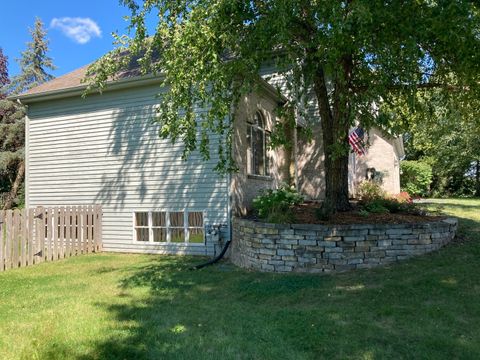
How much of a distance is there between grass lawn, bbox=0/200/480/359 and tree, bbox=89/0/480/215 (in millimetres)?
2291

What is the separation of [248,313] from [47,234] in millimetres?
A: 6454

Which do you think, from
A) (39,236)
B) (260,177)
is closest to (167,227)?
(260,177)

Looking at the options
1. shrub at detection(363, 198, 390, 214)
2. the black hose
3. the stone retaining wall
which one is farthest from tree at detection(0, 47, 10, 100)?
shrub at detection(363, 198, 390, 214)

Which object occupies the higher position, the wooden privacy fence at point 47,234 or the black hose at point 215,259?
the wooden privacy fence at point 47,234

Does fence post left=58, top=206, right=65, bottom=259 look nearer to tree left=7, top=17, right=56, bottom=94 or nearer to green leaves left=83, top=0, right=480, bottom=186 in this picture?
green leaves left=83, top=0, right=480, bottom=186

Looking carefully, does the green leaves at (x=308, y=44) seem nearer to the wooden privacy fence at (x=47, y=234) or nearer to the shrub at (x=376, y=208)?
the shrub at (x=376, y=208)

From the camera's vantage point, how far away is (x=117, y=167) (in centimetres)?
1079

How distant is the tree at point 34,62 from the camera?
1117 inches

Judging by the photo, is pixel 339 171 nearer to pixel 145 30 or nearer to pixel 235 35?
pixel 235 35

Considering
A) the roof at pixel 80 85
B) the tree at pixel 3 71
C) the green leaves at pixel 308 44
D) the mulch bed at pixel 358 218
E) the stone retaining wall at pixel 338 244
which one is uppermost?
the tree at pixel 3 71

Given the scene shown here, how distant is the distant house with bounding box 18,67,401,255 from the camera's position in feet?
32.3

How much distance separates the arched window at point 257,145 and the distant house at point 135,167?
27 millimetres

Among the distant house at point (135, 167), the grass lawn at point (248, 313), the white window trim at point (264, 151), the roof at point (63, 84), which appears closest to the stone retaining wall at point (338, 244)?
the grass lawn at point (248, 313)

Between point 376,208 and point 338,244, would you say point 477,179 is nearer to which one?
point 376,208
